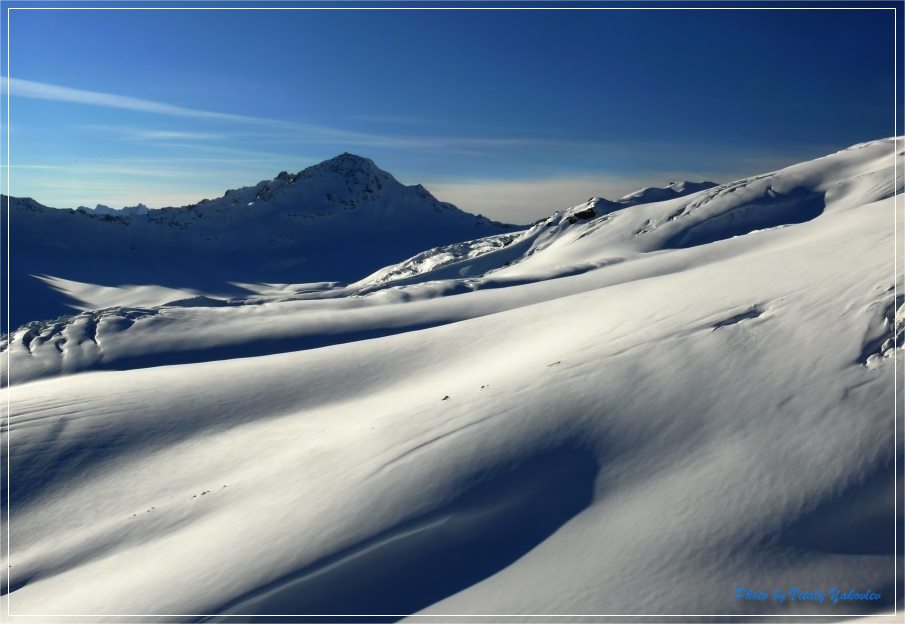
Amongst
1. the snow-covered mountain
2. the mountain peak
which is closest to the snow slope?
the snow-covered mountain

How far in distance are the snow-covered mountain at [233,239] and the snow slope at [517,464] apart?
5999 cm

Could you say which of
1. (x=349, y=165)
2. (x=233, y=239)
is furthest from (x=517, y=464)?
(x=349, y=165)

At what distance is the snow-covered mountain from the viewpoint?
80.2m

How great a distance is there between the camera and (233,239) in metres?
111

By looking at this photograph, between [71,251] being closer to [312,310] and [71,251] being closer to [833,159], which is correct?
[312,310]

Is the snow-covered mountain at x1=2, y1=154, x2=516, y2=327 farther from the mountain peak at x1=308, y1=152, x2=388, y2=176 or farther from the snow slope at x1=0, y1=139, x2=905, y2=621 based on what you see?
the snow slope at x1=0, y1=139, x2=905, y2=621

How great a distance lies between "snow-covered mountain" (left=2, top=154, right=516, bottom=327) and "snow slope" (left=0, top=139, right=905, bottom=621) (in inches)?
2362

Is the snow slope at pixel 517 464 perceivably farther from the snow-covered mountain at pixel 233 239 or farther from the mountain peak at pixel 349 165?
the mountain peak at pixel 349 165

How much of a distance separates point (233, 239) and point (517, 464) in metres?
109

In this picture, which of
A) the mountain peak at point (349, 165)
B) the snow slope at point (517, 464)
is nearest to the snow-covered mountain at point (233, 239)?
the mountain peak at point (349, 165)

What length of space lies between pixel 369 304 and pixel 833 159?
89.9ft

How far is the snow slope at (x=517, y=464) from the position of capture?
24.3 feet

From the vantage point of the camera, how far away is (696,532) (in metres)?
7.52

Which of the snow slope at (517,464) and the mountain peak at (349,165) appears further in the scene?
the mountain peak at (349,165)
